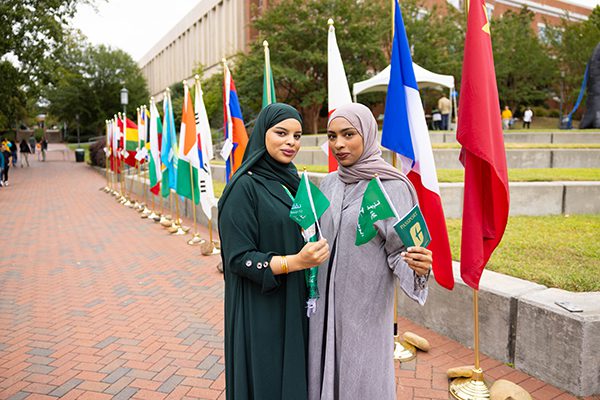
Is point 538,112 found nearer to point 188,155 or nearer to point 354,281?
point 188,155

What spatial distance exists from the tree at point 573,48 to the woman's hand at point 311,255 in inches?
1213

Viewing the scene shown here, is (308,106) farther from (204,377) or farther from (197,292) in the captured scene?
(204,377)

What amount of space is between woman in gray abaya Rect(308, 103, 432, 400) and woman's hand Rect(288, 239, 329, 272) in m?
0.27

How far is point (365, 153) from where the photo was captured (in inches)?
91.1

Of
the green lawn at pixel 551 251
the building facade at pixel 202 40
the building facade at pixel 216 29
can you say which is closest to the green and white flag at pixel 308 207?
the green lawn at pixel 551 251

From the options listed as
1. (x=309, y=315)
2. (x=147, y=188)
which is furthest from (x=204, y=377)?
(x=147, y=188)

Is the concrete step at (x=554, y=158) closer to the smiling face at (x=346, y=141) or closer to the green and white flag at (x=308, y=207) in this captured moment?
the smiling face at (x=346, y=141)

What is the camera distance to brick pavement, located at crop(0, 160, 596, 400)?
3609 millimetres

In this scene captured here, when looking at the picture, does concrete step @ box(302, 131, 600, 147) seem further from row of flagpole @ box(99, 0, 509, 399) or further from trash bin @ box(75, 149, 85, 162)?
trash bin @ box(75, 149, 85, 162)

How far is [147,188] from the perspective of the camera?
52.9 feet

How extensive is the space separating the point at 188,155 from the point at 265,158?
6530 millimetres

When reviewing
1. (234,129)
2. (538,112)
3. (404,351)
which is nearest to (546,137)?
(234,129)

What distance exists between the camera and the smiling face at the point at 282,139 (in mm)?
2195

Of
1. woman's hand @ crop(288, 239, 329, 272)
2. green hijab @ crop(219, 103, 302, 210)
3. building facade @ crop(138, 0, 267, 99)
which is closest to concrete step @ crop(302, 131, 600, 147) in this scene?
green hijab @ crop(219, 103, 302, 210)
